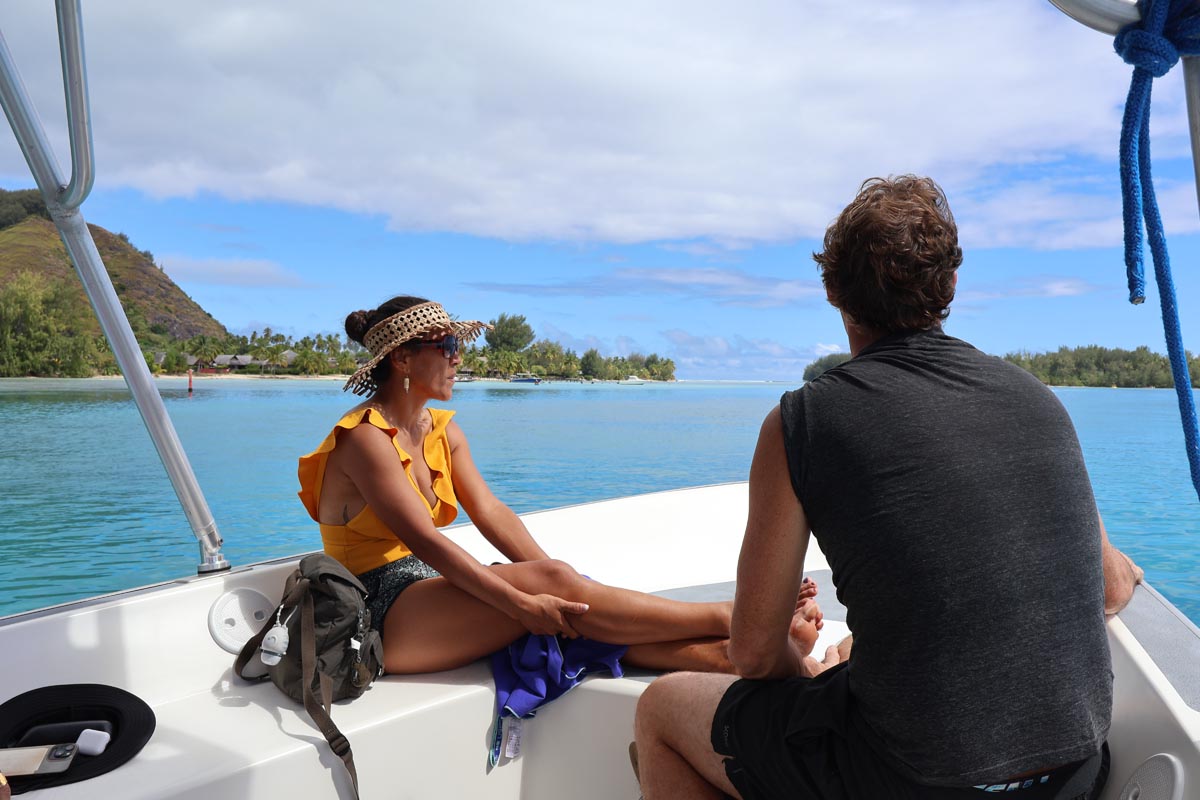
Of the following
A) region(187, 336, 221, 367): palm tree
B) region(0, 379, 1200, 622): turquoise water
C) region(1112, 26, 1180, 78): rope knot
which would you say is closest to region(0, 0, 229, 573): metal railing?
region(1112, 26, 1180, 78): rope knot

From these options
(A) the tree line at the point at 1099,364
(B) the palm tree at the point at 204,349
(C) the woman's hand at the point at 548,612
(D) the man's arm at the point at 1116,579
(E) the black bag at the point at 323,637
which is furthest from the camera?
(B) the palm tree at the point at 204,349

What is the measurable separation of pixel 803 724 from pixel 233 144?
81367 millimetres

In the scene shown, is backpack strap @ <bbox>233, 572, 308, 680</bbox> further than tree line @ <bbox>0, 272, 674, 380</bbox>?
No

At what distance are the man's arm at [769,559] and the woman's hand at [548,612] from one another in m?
0.69

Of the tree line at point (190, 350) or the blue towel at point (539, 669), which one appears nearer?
the blue towel at point (539, 669)

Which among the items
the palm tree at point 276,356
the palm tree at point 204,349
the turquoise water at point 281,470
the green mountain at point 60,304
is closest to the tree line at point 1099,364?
the turquoise water at point 281,470

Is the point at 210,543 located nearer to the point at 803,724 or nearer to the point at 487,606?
the point at 487,606

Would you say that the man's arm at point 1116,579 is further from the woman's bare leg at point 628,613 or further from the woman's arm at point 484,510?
the woman's arm at point 484,510

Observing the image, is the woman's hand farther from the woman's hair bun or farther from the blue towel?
the woman's hair bun

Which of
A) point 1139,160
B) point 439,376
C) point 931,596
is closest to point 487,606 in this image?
point 439,376

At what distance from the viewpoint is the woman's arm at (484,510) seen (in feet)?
7.36

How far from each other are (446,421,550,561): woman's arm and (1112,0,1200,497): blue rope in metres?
1.65

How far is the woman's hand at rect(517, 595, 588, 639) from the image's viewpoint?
68.8 inches

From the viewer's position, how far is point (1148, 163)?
2.57 ft
